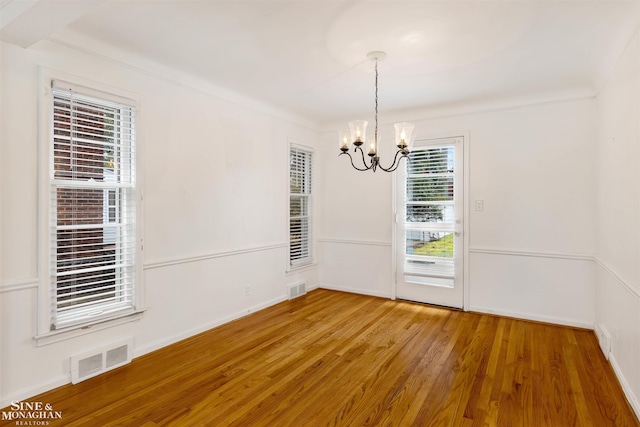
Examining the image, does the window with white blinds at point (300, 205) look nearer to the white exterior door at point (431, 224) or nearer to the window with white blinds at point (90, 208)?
the white exterior door at point (431, 224)

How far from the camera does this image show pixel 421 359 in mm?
2938

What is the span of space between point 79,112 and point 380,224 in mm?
3688

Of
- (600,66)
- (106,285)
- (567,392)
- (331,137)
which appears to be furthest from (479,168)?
(106,285)

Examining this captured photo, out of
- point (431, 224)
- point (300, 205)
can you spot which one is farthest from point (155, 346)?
point (431, 224)

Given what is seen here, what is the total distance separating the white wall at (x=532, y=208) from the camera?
3701 mm

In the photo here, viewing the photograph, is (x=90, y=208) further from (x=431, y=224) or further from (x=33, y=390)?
(x=431, y=224)

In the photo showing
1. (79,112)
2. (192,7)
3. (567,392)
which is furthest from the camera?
(79,112)

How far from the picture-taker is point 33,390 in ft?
7.63

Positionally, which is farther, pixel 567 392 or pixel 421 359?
pixel 421 359

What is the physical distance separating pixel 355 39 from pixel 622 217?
2.38m

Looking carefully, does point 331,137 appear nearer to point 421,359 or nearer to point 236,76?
point 236,76

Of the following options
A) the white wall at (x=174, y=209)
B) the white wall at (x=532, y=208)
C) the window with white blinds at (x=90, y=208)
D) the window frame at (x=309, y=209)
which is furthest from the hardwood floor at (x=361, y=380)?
the window frame at (x=309, y=209)

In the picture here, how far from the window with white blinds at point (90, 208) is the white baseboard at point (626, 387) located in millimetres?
3650

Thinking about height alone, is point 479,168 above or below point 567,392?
above
